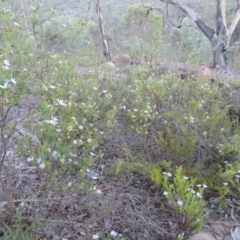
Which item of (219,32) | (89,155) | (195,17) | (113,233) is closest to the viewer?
(113,233)

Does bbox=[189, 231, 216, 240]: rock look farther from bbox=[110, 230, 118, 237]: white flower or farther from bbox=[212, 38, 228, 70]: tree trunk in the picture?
bbox=[212, 38, 228, 70]: tree trunk

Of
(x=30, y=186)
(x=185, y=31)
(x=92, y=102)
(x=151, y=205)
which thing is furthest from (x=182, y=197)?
(x=185, y=31)

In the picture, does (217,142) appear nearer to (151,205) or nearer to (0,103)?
(151,205)

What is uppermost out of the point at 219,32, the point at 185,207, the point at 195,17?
the point at 185,207

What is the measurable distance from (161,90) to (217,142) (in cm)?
117

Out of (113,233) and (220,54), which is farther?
(220,54)

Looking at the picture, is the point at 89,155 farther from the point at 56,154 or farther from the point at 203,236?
the point at 203,236

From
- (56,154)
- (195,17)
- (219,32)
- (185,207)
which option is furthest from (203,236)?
(195,17)

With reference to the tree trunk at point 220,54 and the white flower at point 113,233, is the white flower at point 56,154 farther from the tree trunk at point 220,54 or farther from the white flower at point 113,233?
the tree trunk at point 220,54

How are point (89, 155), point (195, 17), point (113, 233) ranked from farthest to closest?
point (195, 17), point (89, 155), point (113, 233)

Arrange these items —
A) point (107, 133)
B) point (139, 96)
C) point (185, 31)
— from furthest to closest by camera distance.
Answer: point (185, 31) < point (139, 96) < point (107, 133)

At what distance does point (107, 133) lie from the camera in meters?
3.51

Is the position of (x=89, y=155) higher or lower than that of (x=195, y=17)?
higher

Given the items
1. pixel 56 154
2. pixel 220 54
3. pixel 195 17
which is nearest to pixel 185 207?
pixel 56 154
